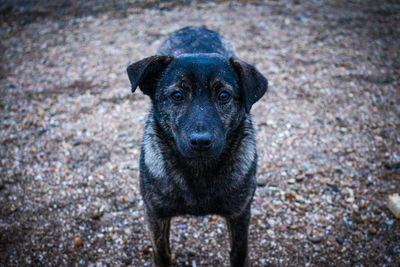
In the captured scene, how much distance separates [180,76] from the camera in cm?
243

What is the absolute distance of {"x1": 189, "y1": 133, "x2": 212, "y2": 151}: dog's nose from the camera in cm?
212

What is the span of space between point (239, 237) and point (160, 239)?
773 mm

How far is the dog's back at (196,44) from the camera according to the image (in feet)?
11.3

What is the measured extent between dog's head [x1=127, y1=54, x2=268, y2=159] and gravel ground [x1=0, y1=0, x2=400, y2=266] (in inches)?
61.8

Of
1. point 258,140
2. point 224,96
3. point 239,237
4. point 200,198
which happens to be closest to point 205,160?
point 200,198

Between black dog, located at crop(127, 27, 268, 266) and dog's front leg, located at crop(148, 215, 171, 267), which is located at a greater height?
black dog, located at crop(127, 27, 268, 266)

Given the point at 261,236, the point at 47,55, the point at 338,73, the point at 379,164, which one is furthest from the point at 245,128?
the point at 47,55

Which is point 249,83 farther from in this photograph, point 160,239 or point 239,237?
point 160,239

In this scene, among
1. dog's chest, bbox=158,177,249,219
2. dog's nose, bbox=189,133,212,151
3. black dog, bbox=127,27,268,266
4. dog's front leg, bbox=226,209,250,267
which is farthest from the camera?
dog's front leg, bbox=226,209,250,267

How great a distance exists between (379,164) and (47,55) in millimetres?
6691

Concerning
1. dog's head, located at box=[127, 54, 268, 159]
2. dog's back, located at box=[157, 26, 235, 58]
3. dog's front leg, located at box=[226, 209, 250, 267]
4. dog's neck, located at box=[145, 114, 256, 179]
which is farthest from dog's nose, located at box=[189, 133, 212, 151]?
dog's back, located at box=[157, 26, 235, 58]

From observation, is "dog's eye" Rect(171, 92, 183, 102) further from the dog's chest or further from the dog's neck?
the dog's chest

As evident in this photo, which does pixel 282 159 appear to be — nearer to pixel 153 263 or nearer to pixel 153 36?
pixel 153 263

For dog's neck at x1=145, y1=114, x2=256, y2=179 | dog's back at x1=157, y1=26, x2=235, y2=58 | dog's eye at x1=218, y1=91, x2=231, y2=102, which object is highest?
dog's back at x1=157, y1=26, x2=235, y2=58
